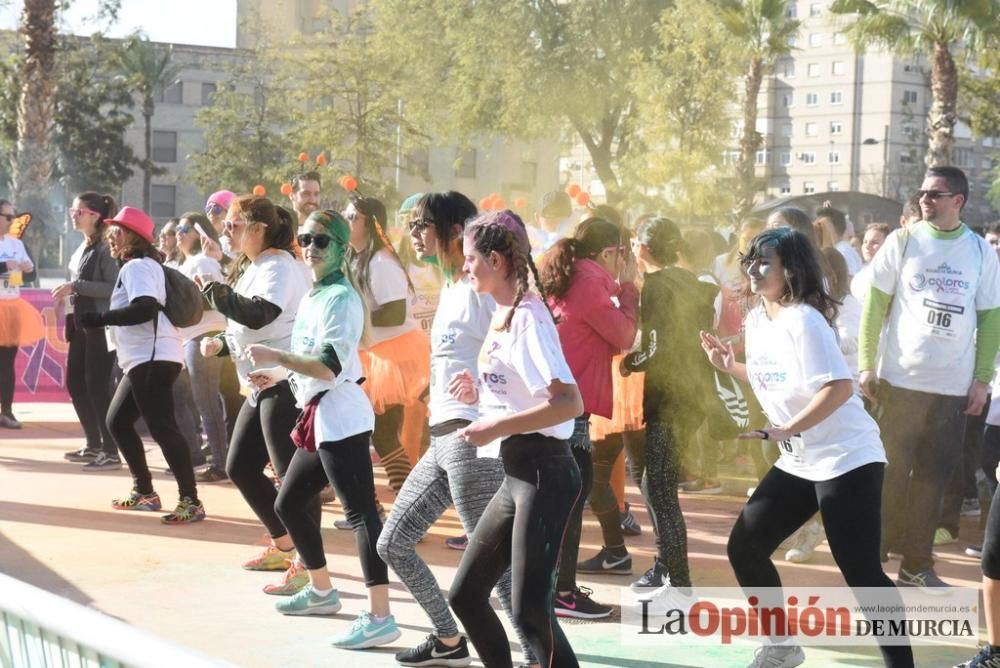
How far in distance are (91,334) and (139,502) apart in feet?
6.42

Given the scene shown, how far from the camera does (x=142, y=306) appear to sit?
8180mm

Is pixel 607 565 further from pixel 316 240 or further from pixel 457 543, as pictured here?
pixel 316 240

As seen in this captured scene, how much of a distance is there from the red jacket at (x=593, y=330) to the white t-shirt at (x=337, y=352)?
100 cm

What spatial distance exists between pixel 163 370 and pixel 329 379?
3.33m

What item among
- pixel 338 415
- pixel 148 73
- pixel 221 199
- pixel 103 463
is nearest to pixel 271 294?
pixel 338 415

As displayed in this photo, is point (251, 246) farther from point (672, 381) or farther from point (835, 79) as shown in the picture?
point (835, 79)

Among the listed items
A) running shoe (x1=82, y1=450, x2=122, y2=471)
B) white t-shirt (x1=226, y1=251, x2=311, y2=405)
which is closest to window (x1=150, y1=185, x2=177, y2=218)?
running shoe (x1=82, y1=450, x2=122, y2=471)

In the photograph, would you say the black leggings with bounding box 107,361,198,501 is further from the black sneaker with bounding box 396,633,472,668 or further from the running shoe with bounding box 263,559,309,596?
the black sneaker with bounding box 396,633,472,668

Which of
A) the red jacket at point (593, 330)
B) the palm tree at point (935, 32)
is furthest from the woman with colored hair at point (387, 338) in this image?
the palm tree at point (935, 32)

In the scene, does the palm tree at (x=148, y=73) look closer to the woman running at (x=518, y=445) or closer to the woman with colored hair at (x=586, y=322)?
the woman with colored hair at (x=586, y=322)

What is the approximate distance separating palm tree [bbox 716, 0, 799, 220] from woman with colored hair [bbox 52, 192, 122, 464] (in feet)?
89.9

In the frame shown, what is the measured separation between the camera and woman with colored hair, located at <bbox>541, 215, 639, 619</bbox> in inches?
244

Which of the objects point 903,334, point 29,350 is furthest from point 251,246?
point 29,350

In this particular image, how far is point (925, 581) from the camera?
670 centimetres
